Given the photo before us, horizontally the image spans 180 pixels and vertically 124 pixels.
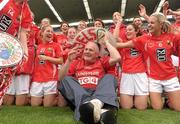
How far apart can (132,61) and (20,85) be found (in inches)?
82.6

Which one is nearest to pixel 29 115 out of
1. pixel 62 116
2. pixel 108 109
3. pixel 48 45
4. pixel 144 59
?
pixel 62 116

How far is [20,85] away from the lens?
686 cm

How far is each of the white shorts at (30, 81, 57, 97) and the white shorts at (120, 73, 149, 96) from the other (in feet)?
4.03

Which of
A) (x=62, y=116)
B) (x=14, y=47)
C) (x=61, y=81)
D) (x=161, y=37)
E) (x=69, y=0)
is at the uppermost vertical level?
(x=69, y=0)

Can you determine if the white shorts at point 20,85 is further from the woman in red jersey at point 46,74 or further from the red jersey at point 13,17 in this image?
the red jersey at point 13,17

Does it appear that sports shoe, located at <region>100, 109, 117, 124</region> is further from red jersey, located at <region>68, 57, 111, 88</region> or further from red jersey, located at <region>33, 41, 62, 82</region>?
red jersey, located at <region>33, 41, 62, 82</region>

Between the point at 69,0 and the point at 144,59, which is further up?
the point at 69,0

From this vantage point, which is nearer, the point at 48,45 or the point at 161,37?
the point at 161,37

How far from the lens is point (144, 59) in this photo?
259 inches

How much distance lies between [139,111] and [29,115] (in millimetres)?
1785

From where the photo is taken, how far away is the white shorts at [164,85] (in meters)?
6.18

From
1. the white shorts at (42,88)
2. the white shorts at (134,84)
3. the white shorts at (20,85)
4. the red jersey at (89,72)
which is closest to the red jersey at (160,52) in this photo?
the white shorts at (134,84)

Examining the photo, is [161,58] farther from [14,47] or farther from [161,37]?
[14,47]

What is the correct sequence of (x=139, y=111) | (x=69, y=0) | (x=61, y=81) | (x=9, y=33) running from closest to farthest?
1. (x=9, y=33)
2. (x=61, y=81)
3. (x=139, y=111)
4. (x=69, y=0)
